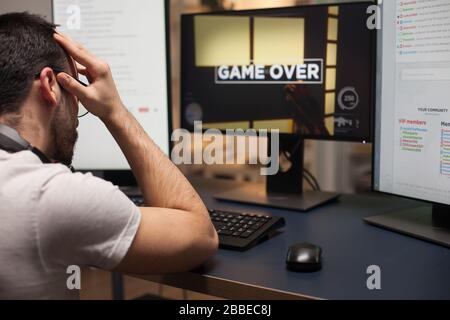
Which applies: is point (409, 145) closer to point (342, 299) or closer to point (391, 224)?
point (391, 224)

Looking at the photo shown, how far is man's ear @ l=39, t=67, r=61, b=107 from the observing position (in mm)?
939

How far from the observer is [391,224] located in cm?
130

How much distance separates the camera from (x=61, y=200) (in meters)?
0.82

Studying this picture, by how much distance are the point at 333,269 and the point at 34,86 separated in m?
0.64

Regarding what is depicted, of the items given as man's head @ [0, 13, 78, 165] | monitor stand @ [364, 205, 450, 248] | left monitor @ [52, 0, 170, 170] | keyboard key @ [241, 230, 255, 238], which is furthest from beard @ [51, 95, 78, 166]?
monitor stand @ [364, 205, 450, 248]

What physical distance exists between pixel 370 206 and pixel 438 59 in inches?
18.9

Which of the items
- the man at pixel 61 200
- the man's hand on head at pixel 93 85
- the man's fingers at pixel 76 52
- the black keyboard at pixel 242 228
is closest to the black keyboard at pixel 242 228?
the black keyboard at pixel 242 228

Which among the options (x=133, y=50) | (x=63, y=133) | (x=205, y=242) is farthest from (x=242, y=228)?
(x=133, y=50)

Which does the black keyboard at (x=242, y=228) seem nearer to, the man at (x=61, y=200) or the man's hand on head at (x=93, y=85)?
the man at (x=61, y=200)

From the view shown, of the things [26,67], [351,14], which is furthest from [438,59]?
[26,67]

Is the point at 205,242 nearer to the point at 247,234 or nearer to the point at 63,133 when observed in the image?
the point at 247,234

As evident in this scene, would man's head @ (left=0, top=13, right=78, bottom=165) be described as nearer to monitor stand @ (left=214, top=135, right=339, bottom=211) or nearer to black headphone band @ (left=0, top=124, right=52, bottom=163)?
black headphone band @ (left=0, top=124, right=52, bottom=163)

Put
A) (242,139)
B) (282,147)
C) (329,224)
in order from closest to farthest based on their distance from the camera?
(329,224) < (282,147) < (242,139)

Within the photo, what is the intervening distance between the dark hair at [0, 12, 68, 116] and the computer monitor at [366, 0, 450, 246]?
2.54 feet
